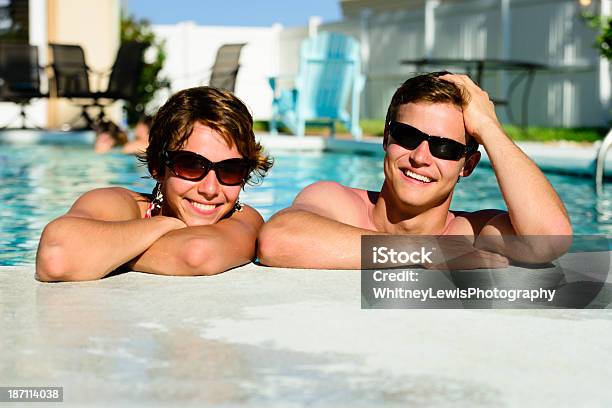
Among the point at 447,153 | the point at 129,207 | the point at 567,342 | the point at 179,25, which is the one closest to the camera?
the point at 567,342

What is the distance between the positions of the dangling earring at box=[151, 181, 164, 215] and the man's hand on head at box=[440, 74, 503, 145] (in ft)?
3.59

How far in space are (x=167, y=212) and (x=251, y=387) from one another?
5.55 feet

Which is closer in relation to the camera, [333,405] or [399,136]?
[333,405]

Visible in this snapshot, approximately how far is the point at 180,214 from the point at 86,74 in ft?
38.8

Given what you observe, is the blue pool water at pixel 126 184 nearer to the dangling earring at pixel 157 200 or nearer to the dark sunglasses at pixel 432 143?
the dangling earring at pixel 157 200

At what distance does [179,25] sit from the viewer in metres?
22.3

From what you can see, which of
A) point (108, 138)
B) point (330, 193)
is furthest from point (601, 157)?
point (108, 138)

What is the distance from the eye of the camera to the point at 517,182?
2.99 m

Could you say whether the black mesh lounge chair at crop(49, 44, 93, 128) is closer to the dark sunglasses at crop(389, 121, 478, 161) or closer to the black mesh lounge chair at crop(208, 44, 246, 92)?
the black mesh lounge chair at crop(208, 44, 246, 92)

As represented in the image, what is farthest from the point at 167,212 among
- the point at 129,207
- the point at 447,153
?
the point at 447,153

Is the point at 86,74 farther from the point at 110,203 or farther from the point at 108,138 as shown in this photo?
the point at 110,203

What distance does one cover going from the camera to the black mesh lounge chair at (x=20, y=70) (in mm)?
14453

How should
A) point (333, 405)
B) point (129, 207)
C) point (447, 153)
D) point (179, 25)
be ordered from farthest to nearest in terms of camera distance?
point (179, 25)
point (129, 207)
point (447, 153)
point (333, 405)

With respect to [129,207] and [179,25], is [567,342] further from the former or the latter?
[179,25]
